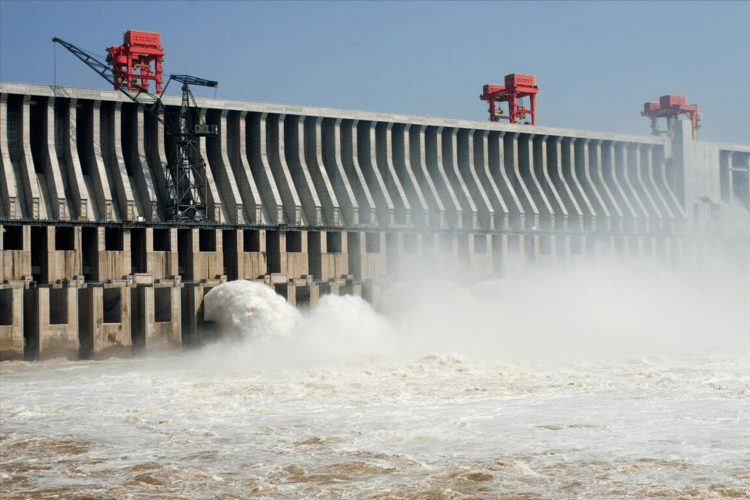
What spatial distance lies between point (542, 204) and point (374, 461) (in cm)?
5011

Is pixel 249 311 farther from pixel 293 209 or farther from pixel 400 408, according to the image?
pixel 400 408

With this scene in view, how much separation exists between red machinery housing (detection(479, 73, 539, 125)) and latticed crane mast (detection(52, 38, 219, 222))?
98.0 feet

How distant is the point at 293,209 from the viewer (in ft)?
180

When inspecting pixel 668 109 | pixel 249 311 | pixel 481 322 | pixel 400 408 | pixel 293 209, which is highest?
pixel 668 109

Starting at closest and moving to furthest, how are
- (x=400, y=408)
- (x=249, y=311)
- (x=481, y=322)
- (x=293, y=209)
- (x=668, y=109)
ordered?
(x=400, y=408)
(x=249, y=311)
(x=481, y=322)
(x=293, y=209)
(x=668, y=109)

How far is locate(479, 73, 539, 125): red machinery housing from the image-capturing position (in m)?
75.4

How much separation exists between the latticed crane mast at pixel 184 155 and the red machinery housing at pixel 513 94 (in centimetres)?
2987

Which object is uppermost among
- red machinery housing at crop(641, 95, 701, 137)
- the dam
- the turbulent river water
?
red machinery housing at crop(641, 95, 701, 137)

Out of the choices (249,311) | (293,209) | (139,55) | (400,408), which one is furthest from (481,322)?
(139,55)

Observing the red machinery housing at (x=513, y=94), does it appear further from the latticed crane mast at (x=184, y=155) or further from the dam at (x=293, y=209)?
the latticed crane mast at (x=184, y=155)

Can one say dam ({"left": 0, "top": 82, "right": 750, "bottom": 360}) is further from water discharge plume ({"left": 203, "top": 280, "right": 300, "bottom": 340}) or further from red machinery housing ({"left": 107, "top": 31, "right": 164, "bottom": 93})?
red machinery housing ({"left": 107, "top": 31, "right": 164, "bottom": 93})

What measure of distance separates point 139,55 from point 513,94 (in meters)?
31.1

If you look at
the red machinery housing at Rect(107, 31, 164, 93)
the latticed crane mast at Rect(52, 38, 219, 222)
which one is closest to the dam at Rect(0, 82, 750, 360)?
the latticed crane mast at Rect(52, 38, 219, 222)

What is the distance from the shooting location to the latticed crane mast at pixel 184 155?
5153 cm
